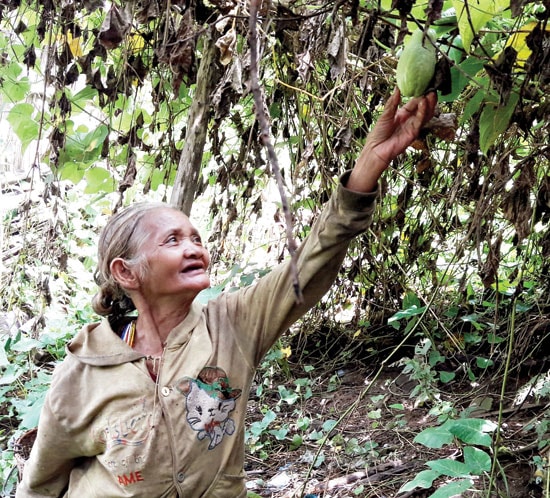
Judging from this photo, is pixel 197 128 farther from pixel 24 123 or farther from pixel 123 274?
pixel 24 123

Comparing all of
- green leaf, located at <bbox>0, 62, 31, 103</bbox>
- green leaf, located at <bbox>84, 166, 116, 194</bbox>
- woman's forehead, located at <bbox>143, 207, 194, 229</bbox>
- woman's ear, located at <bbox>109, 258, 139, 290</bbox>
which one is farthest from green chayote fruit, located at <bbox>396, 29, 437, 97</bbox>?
green leaf, located at <bbox>0, 62, 31, 103</bbox>

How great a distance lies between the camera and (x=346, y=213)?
4.66 ft

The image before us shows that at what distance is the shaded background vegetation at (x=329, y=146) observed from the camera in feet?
5.28

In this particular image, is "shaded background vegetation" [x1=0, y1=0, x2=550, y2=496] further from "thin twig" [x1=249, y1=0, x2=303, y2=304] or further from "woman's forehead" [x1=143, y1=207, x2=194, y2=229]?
"thin twig" [x1=249, y1=0, x2=303, y2=304]

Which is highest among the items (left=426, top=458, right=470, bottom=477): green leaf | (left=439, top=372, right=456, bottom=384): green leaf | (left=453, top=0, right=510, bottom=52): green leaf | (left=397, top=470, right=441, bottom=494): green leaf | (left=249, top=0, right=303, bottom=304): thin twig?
(left=453, top=0, right=510, bottom=52): green leaf

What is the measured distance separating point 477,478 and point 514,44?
1.29m

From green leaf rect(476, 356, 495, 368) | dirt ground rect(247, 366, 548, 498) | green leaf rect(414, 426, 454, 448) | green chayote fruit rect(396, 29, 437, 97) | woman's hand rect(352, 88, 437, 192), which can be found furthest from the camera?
green leaf rect(476, 356, 495, 368)

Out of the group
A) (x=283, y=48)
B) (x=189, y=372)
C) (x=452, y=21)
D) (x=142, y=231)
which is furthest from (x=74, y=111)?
(x=452, y=21)

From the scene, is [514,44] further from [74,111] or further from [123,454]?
[74,111]

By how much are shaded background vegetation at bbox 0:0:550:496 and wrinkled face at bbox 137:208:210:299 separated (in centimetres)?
31

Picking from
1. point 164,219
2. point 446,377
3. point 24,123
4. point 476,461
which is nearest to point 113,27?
point 164,219

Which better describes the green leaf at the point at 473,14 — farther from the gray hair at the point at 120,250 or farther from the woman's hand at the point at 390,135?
the gray hair at the point at 120,250

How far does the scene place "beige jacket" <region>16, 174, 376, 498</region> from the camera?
5.23 feet

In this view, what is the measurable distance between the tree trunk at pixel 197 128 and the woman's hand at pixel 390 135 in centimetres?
95
